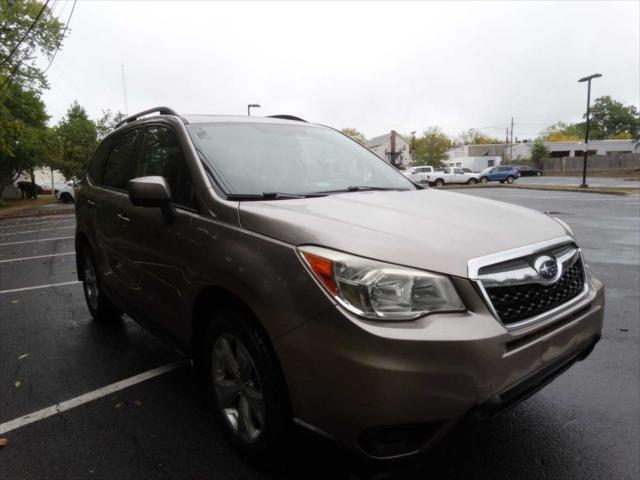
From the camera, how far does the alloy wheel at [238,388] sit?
7.32 feet

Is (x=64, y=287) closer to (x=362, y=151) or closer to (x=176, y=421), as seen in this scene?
(x=176, y=421)

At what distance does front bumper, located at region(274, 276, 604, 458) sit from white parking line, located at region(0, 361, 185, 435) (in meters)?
2.01

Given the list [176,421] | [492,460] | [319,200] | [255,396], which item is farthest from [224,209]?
[492,460]

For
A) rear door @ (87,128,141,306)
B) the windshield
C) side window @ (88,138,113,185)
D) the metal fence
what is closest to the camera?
the windshield

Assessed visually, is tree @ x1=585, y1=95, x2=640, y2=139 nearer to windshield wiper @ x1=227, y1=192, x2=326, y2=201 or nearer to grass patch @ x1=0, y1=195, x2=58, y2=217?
grass patch @ x1=0, y1=195, x2=58, y2=217

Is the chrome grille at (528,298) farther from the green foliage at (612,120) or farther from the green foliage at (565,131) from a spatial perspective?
the green foliage at (565,131)

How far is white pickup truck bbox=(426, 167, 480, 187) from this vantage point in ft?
134

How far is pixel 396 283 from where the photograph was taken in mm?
1808

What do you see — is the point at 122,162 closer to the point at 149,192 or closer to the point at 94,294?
the point at 149,192

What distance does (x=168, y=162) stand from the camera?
119 inches

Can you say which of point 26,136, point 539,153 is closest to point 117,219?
point 26,136

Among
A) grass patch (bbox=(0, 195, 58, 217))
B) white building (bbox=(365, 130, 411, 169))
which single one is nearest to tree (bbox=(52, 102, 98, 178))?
grass patch (bbox=(0, 195, 58, 217))

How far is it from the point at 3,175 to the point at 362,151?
33.6 metres

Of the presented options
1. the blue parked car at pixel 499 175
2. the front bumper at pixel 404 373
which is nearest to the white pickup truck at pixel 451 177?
the blue parked car at pixel 499 175
